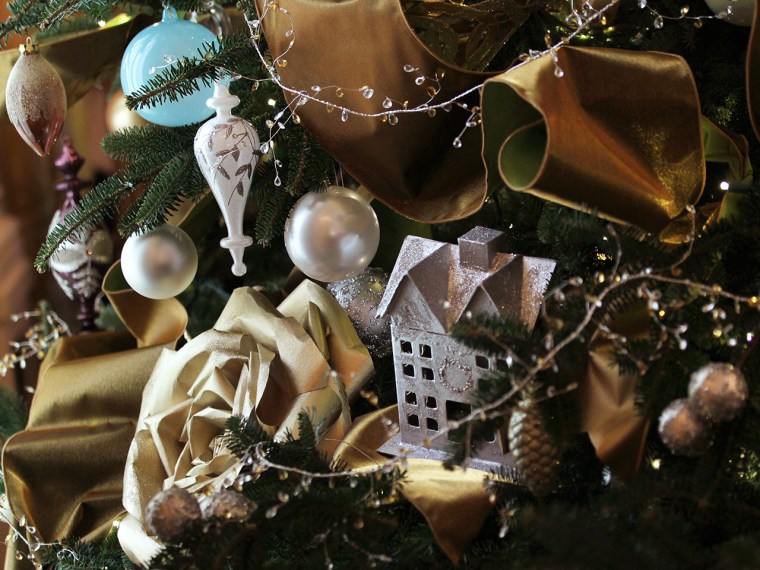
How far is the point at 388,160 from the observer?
613 mm

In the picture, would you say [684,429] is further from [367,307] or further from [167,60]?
[167,60]

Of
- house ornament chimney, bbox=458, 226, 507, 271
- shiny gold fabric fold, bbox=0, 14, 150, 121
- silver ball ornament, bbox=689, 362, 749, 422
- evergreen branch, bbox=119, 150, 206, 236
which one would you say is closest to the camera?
silver ball ornament, bbox=689, 362, 749, 422

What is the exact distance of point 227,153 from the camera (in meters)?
0.59

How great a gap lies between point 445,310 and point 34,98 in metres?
0.36

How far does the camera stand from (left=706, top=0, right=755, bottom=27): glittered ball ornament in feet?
1.89

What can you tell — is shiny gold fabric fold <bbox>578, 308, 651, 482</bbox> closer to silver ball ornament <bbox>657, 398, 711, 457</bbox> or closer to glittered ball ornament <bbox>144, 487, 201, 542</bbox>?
silver ball ornament <bbox>657, 398, 711, 457</bbox>

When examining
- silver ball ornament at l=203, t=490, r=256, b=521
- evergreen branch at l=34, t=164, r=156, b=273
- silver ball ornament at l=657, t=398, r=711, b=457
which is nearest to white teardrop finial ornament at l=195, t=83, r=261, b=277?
evergreen branch at l=34, t=164, r=156, b=273

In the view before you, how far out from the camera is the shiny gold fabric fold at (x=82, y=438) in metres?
0.71

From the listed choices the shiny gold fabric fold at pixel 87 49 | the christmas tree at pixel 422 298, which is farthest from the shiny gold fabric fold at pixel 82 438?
the shiny gold fabric fold at pixel 87 49

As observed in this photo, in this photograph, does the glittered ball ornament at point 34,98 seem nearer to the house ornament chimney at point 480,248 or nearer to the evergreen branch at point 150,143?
the evergreen branch at point 150,143

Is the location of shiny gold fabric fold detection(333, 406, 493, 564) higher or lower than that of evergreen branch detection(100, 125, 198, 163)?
lower

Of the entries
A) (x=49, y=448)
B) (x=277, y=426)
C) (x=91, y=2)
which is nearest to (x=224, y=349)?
(x=277, y=426)

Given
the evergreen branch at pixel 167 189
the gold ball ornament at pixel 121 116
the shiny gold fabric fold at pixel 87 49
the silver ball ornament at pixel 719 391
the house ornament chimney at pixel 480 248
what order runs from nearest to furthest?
the silver ball ornament at pixel 719 391
the house ornament chimney at pixel 480 248
the evergreen branch at pixel 167 189
the shiny gold fabric fold at pixel 87 49
the gold ball ornament at pixel 121 116

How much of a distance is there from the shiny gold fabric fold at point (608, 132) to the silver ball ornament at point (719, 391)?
123 mm
